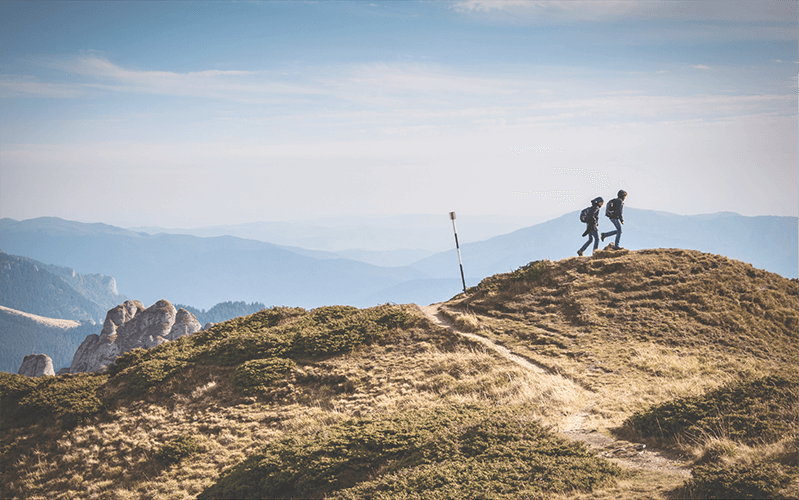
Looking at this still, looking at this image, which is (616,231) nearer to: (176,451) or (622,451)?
(622,451)

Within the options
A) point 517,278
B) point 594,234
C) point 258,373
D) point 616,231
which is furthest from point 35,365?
point 616,231

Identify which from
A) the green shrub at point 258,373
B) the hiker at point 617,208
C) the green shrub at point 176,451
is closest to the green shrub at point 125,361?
the green shrub at point 258,373

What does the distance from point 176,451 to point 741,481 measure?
1478 cm

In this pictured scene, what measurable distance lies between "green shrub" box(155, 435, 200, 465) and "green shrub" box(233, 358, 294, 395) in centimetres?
299

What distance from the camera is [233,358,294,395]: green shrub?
18.7 m

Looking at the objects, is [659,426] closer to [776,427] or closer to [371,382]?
[776,427]

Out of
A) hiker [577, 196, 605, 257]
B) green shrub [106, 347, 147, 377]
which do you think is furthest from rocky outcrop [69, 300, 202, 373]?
hiker [577, 196, 605, 257]

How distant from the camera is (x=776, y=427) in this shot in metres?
10.9

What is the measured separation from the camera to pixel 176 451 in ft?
50.9

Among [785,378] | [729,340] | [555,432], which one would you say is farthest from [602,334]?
[555,432]

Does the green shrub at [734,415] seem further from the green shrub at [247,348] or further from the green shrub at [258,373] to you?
the green shrub at [247,348]

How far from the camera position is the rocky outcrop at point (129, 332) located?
131m

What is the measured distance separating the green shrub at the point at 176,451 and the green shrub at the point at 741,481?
13677mm

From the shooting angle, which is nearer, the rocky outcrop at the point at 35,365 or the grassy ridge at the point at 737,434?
the grassy ridge at the point at 737,434
